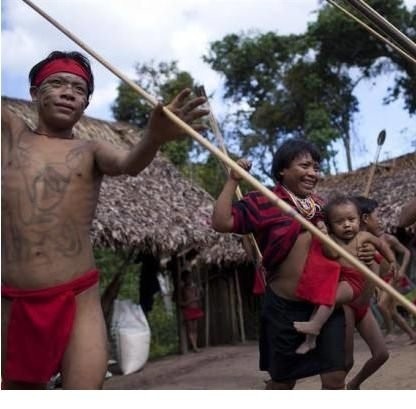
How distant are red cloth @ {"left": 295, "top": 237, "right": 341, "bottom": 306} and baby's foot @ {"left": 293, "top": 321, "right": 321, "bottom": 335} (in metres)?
0.10

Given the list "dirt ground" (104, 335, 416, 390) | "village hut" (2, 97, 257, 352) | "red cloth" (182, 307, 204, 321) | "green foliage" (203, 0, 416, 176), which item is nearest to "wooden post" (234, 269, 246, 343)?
"village hut" (2, 97, 257, 352)

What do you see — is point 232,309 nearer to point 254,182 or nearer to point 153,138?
point 153,138

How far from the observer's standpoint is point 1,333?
2625 mm

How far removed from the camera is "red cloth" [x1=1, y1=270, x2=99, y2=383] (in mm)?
2529

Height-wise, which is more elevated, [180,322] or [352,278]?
[352,278]

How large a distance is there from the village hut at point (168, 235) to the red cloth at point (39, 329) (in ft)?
18.7

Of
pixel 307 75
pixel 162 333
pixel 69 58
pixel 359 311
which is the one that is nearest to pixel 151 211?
pixel 162 333

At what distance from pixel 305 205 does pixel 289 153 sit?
0.84 ft

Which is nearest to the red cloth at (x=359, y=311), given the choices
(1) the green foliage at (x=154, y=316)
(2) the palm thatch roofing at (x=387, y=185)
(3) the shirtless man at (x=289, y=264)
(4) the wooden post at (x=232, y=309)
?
(3) the shirtless man at (x=289, y=264)

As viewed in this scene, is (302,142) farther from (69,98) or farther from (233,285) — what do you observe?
(233,285)

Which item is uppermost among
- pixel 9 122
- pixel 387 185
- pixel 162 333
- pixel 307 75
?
pixel 307 75

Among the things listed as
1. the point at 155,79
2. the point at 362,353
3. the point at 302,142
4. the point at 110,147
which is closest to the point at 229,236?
the point at 362,353

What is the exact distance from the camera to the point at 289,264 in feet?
10.8

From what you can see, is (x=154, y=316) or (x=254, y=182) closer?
(x=254, y=182)
